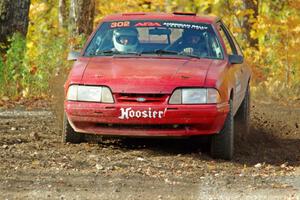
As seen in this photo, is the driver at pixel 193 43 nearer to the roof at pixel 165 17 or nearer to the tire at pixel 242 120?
the roof at pixel 165 17

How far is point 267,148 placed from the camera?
34.6ft

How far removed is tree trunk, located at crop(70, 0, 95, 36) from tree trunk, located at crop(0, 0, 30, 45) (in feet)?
5.61

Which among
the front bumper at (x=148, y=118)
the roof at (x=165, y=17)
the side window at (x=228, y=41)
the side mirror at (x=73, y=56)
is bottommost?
the front bumper at (x=148, y=118)

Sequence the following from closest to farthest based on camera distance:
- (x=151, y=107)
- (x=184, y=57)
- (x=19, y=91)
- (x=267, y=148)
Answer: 1. (x=151, y=107)
2. (x=184, y=57)
3. (x=267, y=148)
4. (x=19, y=91)

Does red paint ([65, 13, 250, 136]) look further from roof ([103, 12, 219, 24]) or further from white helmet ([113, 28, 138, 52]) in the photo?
roof ([103, 12, 219, 24])

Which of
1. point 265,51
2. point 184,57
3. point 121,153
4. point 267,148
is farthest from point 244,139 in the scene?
point 265,51

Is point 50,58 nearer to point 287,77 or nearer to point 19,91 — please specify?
point 19,91

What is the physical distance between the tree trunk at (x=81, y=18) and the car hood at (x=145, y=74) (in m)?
9.39

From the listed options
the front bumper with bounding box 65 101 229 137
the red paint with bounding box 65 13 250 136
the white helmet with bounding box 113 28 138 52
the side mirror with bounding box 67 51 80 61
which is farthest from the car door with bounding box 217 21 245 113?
the side mirror with bounding box 67 51 80 61

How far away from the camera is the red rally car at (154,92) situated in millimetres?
8773

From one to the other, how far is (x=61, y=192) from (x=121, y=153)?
2.25 m

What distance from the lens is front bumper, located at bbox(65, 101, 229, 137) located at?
28.7 feet

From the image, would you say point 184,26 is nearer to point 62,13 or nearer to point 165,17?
point 165,17

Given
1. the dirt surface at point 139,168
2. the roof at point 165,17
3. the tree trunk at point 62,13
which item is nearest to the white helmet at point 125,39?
the roof at point 165,17
